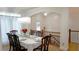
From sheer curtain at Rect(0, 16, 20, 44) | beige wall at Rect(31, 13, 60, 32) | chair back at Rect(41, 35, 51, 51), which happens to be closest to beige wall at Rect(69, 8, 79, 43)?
beige wall at Rect(31, 13, 60, 32)

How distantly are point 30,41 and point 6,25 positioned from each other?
508 millimetres

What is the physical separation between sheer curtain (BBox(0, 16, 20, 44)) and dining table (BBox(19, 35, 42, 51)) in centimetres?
23

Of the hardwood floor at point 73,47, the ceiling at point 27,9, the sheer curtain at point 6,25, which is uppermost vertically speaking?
the ceiling at point 27,9

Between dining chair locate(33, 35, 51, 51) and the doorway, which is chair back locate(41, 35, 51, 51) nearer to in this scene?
dining chair locate(33, 35, 51, 51)

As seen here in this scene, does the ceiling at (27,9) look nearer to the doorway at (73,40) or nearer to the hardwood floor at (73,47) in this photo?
the doorway at (73,40)

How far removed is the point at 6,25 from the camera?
1.90 m

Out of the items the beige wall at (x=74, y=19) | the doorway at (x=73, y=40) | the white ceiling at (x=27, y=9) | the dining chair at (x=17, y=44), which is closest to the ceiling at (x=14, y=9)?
the white ceiling at (x=27, y=9)

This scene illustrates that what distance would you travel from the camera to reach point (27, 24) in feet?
6.47

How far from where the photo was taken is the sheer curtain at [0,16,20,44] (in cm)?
190

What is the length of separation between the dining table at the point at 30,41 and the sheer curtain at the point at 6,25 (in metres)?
0.23

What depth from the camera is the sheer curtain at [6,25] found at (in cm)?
190

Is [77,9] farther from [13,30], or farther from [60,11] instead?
[13,30]
